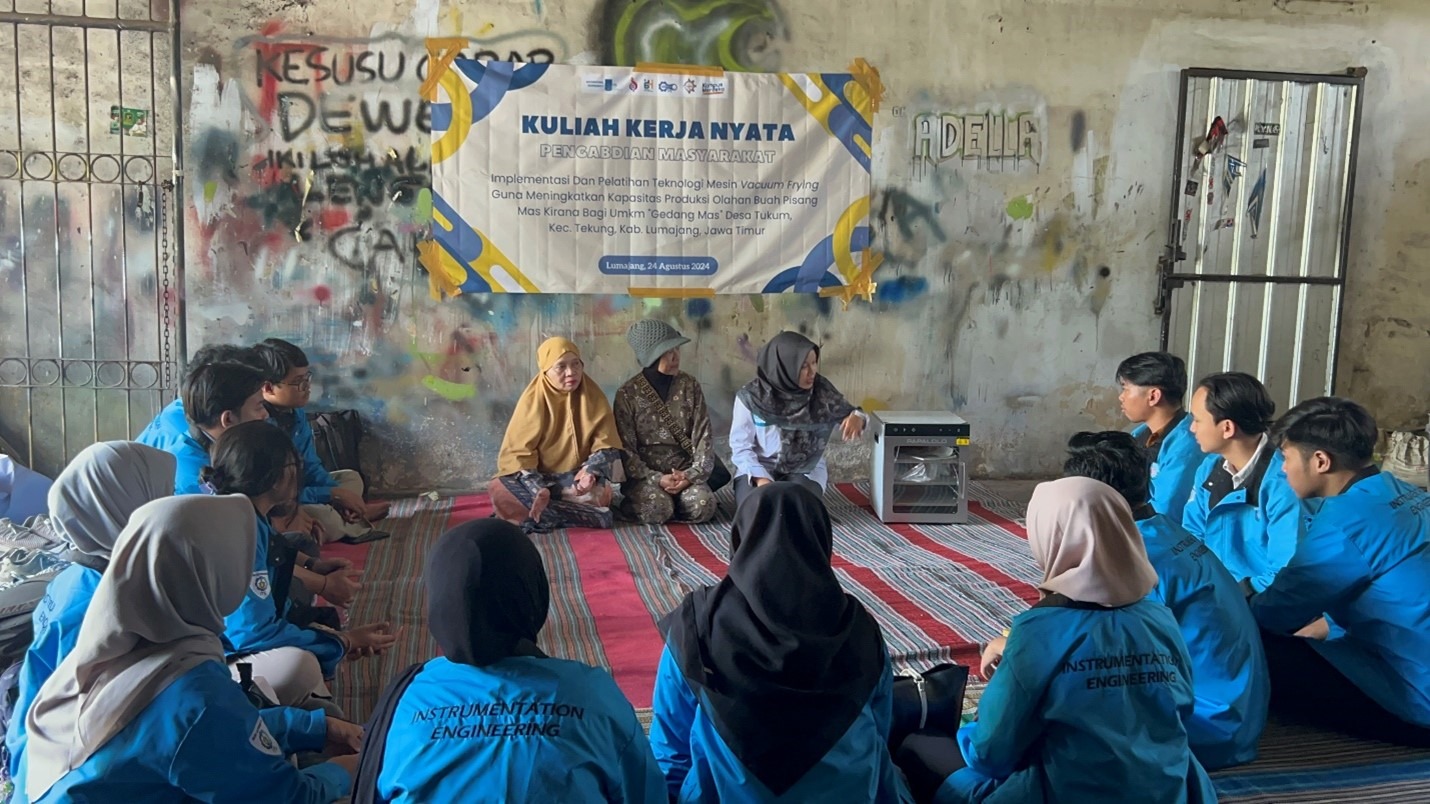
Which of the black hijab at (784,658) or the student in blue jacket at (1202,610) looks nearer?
the black hijab at (784,658)

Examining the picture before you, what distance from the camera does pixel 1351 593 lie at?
90.2 inches

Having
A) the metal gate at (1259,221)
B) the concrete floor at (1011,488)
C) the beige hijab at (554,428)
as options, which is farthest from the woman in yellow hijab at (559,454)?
the metal gate at (1259,221)

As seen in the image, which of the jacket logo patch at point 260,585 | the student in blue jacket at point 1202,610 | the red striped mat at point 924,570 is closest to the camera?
the student in blue jacket at point 1202,610

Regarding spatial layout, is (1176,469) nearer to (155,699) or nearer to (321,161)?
(155,699)

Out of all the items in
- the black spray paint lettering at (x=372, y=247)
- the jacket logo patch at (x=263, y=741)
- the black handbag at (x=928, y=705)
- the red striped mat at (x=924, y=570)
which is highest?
the black spray paint lettering at (x=372, y=247)

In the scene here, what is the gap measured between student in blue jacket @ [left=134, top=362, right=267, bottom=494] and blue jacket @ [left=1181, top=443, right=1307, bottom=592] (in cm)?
277

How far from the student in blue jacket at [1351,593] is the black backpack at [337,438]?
3.52m

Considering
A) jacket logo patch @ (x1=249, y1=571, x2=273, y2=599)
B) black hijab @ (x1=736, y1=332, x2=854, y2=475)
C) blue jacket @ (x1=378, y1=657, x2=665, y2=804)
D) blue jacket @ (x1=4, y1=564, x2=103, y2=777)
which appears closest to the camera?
blue jacket @ (x1=378, y1=657, x2=665, y2=804)

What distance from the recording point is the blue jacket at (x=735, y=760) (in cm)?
151

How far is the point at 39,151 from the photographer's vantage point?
4.14 meters

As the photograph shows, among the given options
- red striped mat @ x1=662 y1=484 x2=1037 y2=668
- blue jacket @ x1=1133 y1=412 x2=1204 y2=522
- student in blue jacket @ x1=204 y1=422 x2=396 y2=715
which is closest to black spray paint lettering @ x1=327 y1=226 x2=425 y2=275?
red striped mat @ x1=662 y1=484 x2=1037 y2=668

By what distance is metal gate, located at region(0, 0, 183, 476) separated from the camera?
412 centimetres

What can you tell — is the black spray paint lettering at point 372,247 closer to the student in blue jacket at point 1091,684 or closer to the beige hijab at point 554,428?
the beige hijab at point 554,428

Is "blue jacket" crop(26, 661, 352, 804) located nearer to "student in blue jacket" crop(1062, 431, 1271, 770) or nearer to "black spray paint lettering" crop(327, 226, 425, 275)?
"student in blue jacket" crop(1062, 431, 1271, 770)
